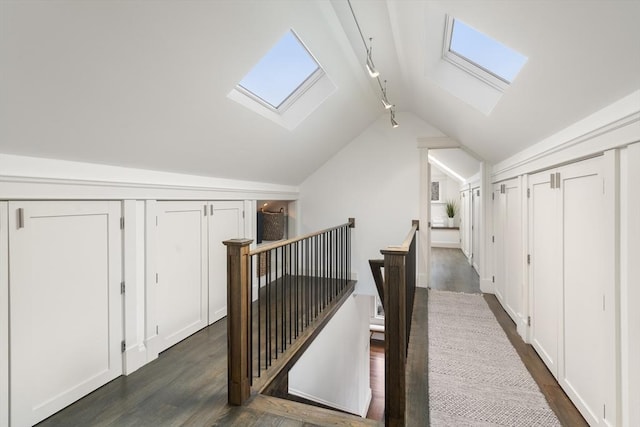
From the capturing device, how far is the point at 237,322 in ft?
6.73

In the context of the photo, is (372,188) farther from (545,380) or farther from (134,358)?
(134,358)

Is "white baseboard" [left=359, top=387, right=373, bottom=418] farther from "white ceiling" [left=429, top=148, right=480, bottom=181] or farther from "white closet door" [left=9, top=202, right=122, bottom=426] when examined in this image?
"white ceiling" [left=429, top=148, right=480, bottom=181]

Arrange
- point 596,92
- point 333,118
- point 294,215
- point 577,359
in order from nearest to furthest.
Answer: point 596,92, point 577,359, point 333,118, point 294,215

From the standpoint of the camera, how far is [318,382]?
4016 millimetres

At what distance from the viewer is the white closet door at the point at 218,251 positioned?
3.50 metres

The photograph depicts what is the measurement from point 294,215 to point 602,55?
452 cm

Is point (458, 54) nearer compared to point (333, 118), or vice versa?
point (458, 54)

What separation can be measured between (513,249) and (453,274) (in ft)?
7.08

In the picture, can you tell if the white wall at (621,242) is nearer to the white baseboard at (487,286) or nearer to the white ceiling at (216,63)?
the white ceiling at (216,63)

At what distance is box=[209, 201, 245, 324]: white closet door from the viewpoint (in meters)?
3.50

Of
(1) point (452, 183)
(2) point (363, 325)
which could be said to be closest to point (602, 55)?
(2) point (363, 325)

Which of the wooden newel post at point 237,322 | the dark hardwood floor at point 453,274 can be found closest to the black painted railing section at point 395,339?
the wooden newel post at point 237,322

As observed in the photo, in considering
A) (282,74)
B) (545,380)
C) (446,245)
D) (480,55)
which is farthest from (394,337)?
(446,245)

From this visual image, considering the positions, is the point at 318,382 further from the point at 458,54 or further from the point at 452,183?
the point at 452,183
